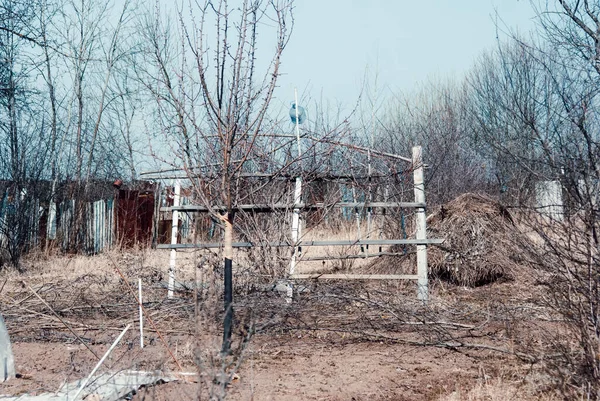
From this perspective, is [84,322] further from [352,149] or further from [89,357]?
[352,149]

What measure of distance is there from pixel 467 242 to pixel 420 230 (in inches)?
94.4

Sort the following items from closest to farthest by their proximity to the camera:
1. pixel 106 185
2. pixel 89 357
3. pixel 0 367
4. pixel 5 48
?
pixel 0 367, pixel 89 357, pixel 5 48, pixel 106 185

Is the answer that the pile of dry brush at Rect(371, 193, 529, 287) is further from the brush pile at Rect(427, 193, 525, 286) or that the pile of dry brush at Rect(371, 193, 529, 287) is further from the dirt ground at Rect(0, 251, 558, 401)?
the dirt ground at Rect(0, 251, 558, 401)

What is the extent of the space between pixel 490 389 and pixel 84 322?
460 centimetres

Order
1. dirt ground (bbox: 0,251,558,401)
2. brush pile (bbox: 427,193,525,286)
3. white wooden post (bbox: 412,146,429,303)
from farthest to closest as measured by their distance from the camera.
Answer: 1. brush pile (bbox: 427,193,525,286)
2. white wooden post (bbox: 412,146,429,303)
3. dirt ground (bbox: 0,251,558,401)

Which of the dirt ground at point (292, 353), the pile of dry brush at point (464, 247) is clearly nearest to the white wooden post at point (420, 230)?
the dirt ground at point (292, 353)

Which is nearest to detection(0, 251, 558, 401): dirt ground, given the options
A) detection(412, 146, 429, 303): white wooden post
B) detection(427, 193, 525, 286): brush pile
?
detection(412, 146, 429, 303): white wooden post

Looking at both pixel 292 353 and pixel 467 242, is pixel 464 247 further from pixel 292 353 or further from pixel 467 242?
pixel 292 353

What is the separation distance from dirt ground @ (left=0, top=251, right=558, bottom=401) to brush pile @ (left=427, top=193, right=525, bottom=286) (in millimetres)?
1108

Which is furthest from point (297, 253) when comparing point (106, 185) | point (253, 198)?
point (106, 185)

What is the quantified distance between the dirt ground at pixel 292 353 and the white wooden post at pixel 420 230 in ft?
0.99

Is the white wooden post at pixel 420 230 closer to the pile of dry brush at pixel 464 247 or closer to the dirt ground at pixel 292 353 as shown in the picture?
the dirt ground at pixel 292 353

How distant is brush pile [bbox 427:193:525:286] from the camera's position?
33.4ft

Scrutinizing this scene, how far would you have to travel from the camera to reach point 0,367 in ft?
16.9
